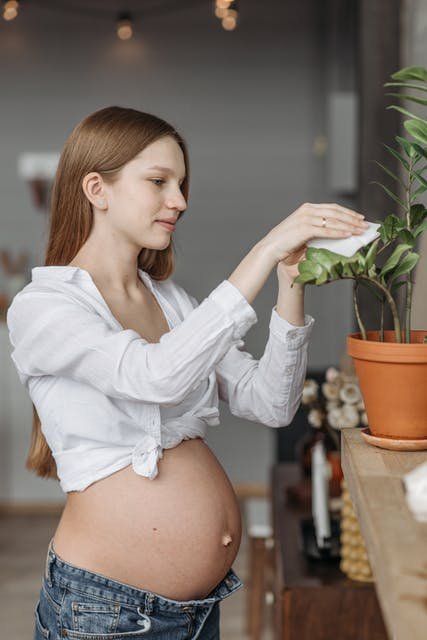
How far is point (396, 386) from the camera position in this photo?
1133 millimetres

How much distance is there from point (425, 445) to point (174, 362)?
359 millimetres

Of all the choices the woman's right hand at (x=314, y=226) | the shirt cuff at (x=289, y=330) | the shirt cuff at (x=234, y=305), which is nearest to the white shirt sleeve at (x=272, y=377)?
the shirt cuff at (x=289, y=330)

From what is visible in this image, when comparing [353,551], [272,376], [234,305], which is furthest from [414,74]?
[353,551]

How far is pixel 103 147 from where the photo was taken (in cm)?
156

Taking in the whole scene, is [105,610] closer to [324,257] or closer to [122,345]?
[122,345]

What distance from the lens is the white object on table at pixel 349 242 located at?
3.80 ft

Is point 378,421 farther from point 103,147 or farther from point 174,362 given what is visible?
point 103,147

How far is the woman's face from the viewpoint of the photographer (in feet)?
5.00

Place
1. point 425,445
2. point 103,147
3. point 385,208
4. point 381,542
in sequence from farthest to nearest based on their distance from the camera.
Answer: point 385,208 < point 103,147 < point 425,445 < point 381,542

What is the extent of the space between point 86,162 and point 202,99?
4.10 meters

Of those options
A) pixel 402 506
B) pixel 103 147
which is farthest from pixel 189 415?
pixel 402 506

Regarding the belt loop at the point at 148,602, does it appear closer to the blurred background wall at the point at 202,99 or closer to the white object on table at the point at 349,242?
the white object on table at the point at 349,242

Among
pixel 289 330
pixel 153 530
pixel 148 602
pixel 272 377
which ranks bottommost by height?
pixel 148 602

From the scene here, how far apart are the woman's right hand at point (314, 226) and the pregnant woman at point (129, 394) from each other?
9cm
